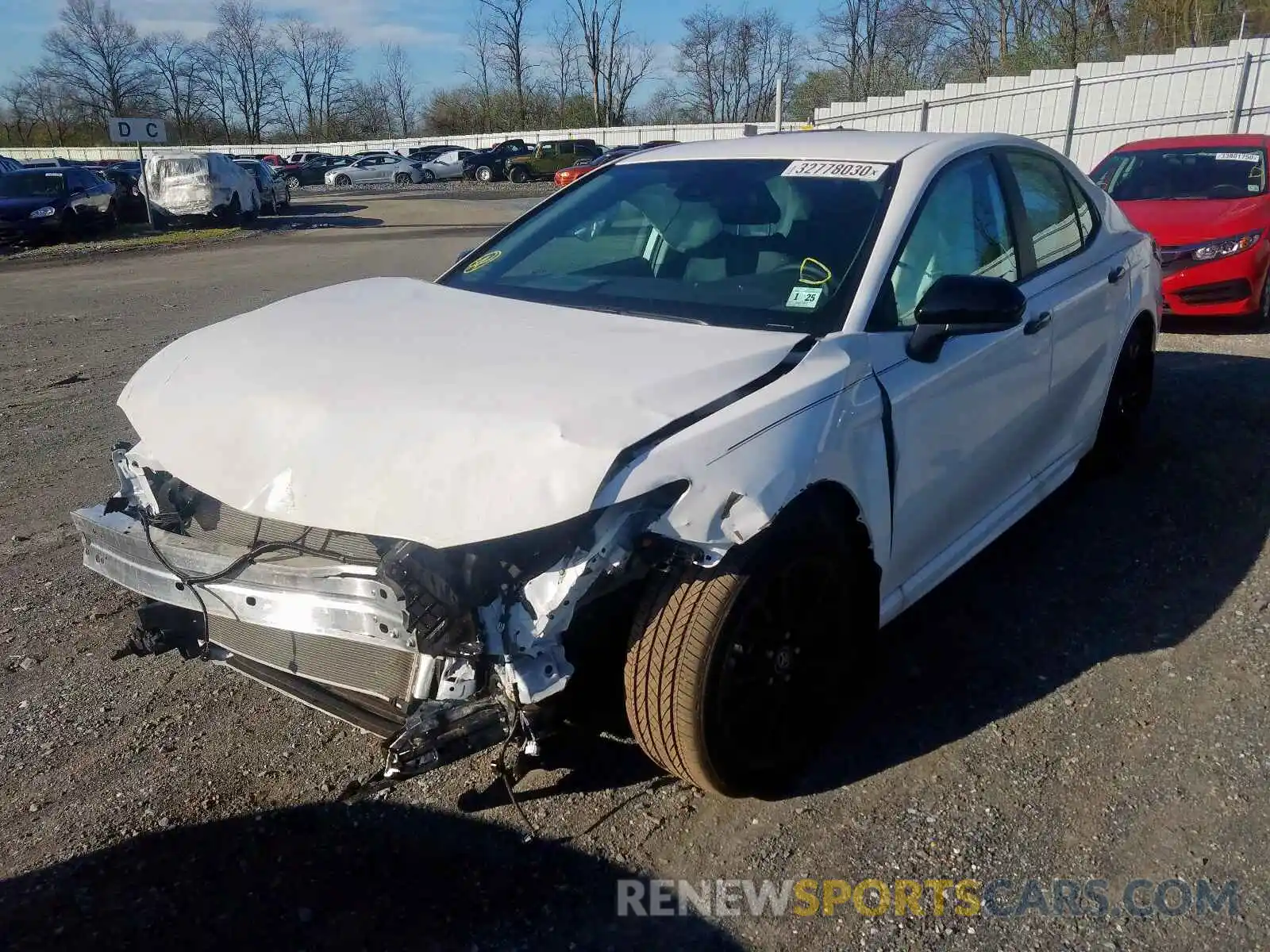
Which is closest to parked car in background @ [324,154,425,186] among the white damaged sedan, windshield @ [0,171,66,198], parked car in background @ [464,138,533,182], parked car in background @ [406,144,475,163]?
parked car in background @ [406,144,475,163]

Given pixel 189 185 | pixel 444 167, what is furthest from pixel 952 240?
pixel 444 167

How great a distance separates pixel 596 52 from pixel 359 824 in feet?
239

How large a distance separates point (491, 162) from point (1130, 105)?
29.3m

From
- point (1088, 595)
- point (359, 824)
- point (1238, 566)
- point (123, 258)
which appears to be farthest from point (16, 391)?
point (123, 258)

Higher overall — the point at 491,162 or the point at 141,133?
the point at 141,133

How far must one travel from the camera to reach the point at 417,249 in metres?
17.5

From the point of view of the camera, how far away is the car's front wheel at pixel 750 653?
242 cm

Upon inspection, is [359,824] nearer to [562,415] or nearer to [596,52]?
Result: [562,415]

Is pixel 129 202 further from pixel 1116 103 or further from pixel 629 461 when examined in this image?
pixel 629 461

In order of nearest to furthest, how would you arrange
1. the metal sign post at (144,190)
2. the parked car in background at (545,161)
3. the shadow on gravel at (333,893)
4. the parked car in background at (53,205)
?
the shadow on gravel at (333,893) < the parked car in background at (53,205) < the metal sign post at (144,190) < the parked car in background at (545,161)

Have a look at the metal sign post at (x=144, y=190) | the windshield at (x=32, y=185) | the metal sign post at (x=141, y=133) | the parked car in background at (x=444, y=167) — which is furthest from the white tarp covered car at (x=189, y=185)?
the parked car in background at (x=444, y=167)

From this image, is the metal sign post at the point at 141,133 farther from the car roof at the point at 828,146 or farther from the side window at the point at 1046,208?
the side window at the point at 1046,208

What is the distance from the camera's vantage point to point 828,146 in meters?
3.62

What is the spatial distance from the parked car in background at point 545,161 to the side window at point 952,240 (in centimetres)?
3885
